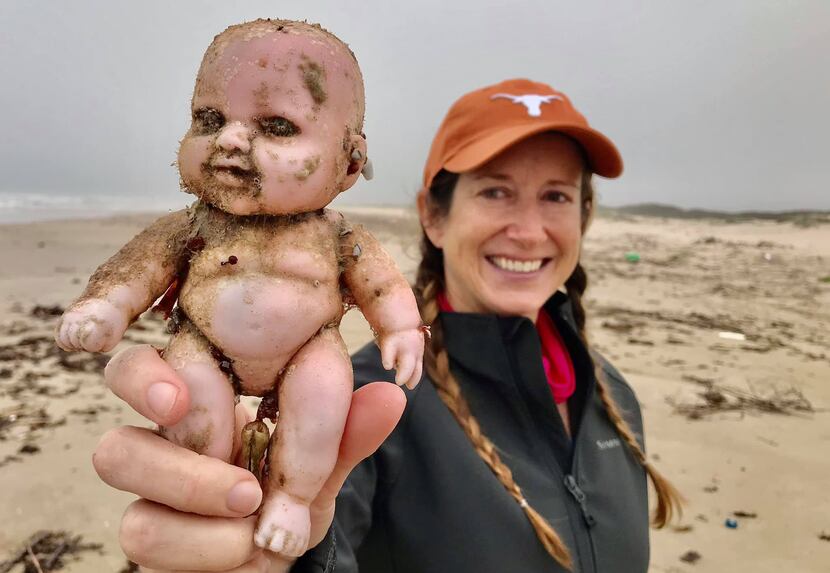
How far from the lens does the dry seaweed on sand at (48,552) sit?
2896 mm

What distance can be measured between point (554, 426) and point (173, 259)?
1741 millimetres

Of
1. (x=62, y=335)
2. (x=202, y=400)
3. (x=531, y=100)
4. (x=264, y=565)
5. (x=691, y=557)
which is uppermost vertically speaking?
(x=531, y=100)

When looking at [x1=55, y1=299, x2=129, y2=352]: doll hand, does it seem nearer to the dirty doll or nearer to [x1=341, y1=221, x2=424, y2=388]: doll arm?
the dirty doll

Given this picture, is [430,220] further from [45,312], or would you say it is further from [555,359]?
[45,312]

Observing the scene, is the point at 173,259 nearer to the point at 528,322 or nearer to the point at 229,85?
the point at 229,85

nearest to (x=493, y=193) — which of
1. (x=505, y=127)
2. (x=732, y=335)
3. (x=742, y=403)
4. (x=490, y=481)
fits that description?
(x=505, y=127)

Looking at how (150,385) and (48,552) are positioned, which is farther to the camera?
(48,552)

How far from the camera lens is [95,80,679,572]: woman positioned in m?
2.13

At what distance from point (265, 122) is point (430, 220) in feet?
6.04

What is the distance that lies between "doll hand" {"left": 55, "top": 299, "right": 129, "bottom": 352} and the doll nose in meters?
0.36

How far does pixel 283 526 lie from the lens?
107 centimetres

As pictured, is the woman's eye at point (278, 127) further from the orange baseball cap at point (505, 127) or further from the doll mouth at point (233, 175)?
the orange baseball cap at point (505, 127)

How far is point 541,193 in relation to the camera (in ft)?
8.48

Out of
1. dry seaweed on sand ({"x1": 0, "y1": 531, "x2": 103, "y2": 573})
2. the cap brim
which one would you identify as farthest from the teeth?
Answer: dry seaweed on sand ({"x1": 0, "y1": 531, "x2": 103, "y2": 573})
